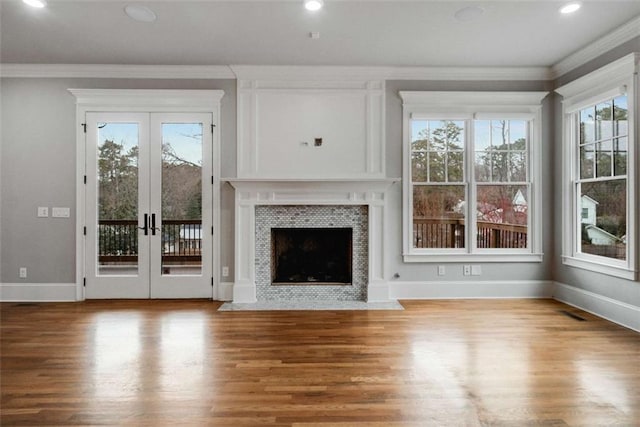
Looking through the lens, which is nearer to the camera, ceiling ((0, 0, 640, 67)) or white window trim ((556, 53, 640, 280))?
ceiling ((0, 0, 640, 67))

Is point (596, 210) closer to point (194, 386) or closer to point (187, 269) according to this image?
point (194, 386)

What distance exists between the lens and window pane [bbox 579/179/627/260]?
3.66m

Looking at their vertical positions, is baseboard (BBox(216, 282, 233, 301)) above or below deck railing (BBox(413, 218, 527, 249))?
below

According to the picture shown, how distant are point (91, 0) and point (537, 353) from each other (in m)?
4.55

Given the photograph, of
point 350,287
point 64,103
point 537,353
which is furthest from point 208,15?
point 537,353

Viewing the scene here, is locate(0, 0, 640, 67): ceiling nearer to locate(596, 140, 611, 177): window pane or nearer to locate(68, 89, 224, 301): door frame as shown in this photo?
locate(68, 89, 224, 301): door frame

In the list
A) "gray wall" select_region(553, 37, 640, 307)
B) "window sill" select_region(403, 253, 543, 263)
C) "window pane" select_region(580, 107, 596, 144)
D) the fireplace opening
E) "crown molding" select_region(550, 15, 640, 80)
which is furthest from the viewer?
the fireplace opening

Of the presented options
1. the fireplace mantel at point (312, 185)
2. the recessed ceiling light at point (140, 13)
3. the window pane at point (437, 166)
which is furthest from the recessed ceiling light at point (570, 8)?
the recessed ceiling light at point (140, 13)

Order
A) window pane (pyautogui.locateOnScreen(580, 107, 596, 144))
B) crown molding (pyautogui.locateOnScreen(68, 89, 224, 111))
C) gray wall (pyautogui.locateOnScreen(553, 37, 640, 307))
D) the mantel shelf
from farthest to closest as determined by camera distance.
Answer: crown molding (pyautogui.locateOnScreen(68, 89, 224, 111)) < the mantel shelf < window pane (pyautogui.locateOnScreen(580, 107, 596, 144)) < gray wall (pyautogui.locateOnScreen(553, 37, 640, 307))

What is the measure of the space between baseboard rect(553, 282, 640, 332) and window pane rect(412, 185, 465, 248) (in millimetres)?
1268

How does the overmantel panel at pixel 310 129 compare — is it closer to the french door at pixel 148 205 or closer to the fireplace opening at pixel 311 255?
the french door at pixel 148 205

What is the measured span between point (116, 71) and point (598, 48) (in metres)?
5.33

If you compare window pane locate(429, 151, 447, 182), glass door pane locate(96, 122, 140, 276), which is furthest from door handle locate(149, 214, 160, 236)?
window pane locate(429, 151, 447, 182)

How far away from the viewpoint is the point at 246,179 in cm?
432
